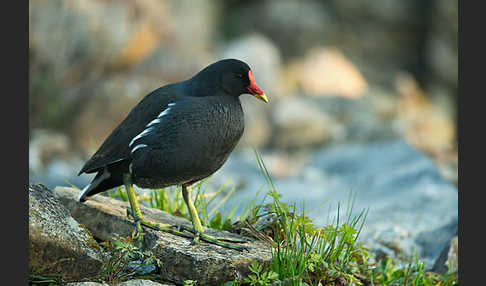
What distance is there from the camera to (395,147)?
11812 millimetres

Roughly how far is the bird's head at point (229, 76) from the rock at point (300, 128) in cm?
958

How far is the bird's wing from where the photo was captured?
14.0 feet

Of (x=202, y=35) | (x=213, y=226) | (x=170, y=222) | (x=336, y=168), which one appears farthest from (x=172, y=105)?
(x=202, y=35)

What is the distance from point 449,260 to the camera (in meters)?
5.44

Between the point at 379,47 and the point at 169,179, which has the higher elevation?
the point at 379,47

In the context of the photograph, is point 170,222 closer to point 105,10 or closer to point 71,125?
point 71,125

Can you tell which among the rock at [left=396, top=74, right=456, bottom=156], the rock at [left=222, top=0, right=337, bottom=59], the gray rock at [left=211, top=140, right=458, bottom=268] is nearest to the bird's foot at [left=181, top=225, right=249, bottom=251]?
the gray rock at [left=211, top=140, right=458, bottom=268]

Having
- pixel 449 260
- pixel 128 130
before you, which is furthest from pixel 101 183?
pixel 449 260

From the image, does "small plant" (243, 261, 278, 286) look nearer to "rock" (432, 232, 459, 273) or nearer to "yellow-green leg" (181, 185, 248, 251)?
"yellow-green leg" (181, 185, 248, 251)

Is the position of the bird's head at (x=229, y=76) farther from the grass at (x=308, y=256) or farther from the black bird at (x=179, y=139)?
the grass at (x=308, y=256)

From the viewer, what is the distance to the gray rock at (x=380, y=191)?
6.47m

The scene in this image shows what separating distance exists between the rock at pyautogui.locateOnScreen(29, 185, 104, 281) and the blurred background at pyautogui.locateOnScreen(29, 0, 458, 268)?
318cm

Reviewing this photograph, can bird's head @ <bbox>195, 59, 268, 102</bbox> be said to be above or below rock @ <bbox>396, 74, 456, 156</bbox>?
below

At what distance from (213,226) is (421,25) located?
1487 cm
